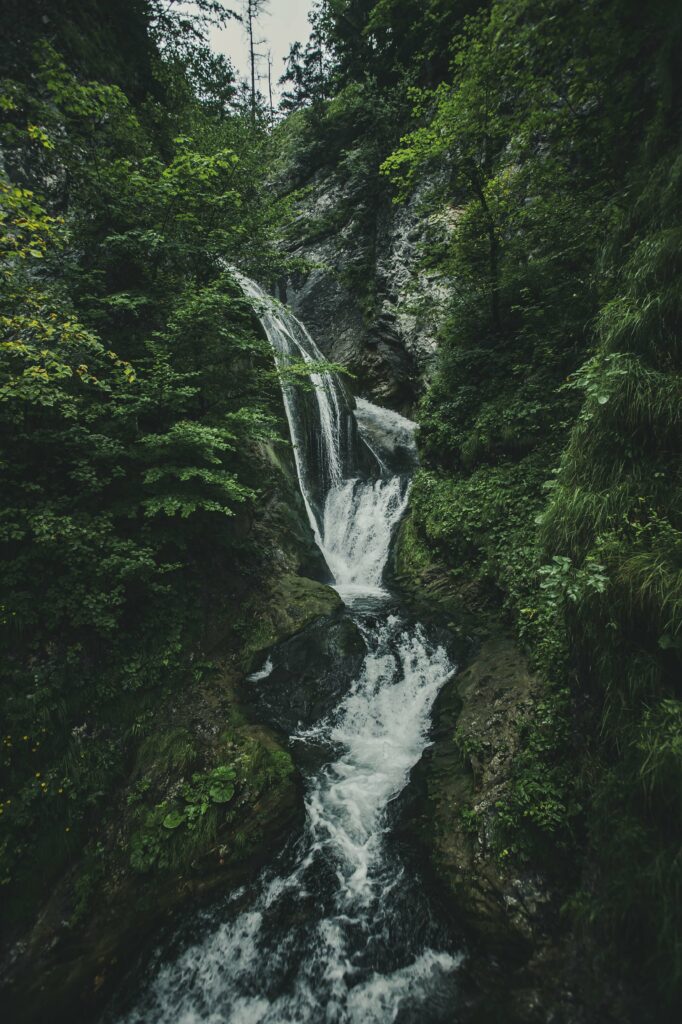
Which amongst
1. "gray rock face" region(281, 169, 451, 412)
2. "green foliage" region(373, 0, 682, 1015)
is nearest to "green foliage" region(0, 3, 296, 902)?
"green foliage" region(373, 0, 682, 1015)

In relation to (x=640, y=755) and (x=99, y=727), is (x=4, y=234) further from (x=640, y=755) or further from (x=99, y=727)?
(x=640, y=755)

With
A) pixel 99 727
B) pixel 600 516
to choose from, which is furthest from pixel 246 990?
pixel 600 516

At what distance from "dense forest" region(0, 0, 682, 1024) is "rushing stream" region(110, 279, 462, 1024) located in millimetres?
253

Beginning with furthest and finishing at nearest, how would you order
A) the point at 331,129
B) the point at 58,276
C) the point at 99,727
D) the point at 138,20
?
the point at 331,129 → the point at 138,20 → the point at 58,276 → the point at 99,727

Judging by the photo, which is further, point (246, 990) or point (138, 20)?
point (138, 20)

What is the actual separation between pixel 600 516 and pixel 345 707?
4.22 meters

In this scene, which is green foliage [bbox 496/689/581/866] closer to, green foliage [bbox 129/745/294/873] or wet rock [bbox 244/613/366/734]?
green foliage [bbox 129/745/294/873]

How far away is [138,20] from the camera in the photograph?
9.77 m

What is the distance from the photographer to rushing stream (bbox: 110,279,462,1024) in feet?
10.9

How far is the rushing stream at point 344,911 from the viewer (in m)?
3.32

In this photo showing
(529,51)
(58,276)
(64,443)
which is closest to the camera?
(64,443)

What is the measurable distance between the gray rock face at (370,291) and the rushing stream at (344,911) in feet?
35.3

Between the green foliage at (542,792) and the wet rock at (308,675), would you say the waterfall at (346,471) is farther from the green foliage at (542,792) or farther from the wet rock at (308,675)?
the green foliage at (542,792)

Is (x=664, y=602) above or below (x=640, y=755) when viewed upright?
above
